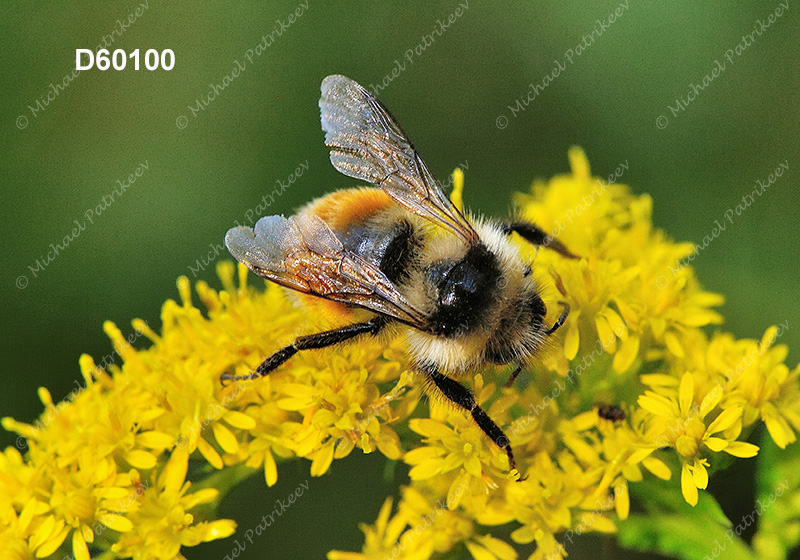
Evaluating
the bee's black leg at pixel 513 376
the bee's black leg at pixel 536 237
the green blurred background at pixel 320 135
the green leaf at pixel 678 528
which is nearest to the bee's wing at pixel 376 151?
the bee's black leg at pixel 536 237

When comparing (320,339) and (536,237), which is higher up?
(536,237)

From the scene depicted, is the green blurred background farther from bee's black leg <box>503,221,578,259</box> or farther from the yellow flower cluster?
bee's black leg <box>503,221,578,259</box>

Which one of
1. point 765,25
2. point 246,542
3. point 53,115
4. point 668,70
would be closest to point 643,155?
point 668,70

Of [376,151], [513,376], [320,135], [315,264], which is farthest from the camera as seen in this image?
[320,135]

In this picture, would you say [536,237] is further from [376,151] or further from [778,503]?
[778,503]

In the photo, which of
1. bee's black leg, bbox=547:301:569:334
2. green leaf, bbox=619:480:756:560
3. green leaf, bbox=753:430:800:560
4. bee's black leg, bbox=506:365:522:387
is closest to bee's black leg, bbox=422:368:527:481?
bee's black leg, bbox=506:365:522:387


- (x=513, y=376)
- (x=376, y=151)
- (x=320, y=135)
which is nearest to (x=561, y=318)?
(x=513, y=376)

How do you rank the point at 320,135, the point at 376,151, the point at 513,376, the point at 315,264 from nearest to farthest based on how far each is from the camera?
the point at 315,264 → the point at 513,376 → the point at 376,151 → the point at 320,135
